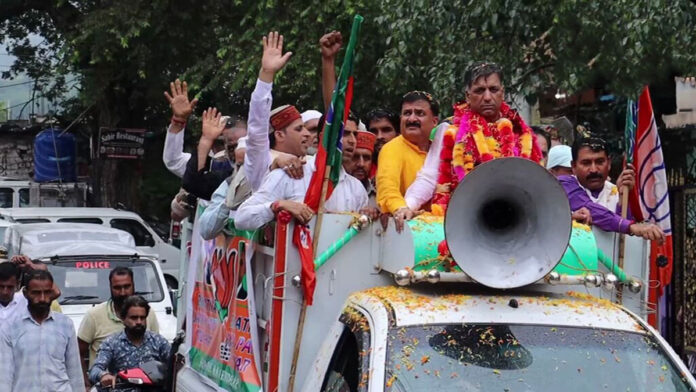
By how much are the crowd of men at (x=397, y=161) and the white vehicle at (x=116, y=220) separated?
12295 millimetres

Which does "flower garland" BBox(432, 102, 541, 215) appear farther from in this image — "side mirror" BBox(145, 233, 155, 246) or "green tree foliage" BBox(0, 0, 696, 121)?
"side mirror" BBox(145, 233, 155, 246)

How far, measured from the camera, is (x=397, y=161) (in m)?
5.73

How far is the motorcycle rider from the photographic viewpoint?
7.91 metres

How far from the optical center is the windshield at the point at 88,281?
507 inches

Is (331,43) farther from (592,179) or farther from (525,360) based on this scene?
(525,360)

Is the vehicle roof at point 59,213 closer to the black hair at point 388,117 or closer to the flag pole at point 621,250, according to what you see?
the black hair at point 388,117

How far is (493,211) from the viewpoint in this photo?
4805mm

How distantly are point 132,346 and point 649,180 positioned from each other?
3920mm

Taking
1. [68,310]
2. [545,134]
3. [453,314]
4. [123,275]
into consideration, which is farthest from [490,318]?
[68,310]

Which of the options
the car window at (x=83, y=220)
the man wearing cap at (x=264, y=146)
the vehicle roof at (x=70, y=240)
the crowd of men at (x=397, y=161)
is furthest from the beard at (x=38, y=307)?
the car window at (x=83, y=220)

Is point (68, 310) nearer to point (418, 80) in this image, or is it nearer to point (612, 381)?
point (418, 80)

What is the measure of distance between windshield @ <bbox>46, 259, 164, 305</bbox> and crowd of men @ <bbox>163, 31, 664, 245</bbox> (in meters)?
6.55

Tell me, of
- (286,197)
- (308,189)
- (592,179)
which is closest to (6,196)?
(286,197)

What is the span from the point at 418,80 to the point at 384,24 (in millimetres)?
951
